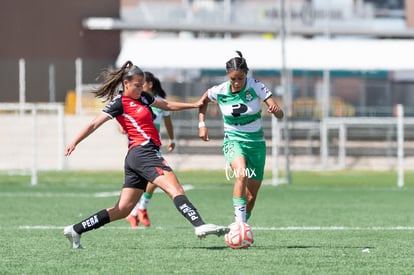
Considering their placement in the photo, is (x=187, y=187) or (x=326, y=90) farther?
(x=326, y=90)

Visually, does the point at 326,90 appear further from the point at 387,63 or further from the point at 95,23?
the point at 95,23

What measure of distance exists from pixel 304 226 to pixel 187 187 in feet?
35.9

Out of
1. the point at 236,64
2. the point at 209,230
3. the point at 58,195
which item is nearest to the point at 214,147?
the point at 58,195

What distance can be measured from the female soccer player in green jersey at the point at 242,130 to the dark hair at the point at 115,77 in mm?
1135

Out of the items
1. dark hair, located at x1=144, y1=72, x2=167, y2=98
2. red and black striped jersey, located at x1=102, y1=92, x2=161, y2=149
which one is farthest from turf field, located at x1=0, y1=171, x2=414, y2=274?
dark hair, located at x1=144, y1=72, x2=167, y2=98

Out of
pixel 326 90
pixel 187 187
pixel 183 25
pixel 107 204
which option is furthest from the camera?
pixel 183 25

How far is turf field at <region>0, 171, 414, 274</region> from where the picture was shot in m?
10.5

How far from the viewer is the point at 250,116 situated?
13031 mm

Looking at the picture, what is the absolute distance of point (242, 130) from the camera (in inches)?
515

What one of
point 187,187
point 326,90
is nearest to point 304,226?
point 187,187

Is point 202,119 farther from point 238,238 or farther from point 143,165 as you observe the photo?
point 238,238

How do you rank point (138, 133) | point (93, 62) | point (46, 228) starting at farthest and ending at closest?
point (93, 62) → point (46, 228) → point (138, 133)

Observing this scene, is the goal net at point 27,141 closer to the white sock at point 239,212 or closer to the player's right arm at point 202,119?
the player's right arm at point 202,119

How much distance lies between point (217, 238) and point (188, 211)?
2.05 metres
